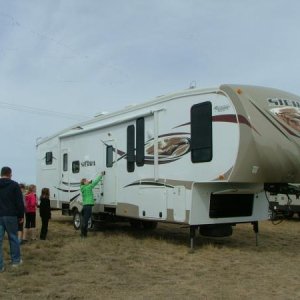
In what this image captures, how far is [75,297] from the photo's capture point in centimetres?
710

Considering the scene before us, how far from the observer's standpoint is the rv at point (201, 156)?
9898 millimetres

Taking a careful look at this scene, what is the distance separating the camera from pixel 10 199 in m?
8.95

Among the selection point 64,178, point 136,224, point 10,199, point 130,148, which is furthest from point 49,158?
point 10,199

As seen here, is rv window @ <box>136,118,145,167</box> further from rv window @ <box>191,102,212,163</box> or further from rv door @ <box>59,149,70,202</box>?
rv door @ <box>59,149,70,202</box>

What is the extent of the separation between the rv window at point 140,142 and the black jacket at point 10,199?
4.08 m

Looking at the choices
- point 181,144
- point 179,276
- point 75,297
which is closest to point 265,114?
point 181,144

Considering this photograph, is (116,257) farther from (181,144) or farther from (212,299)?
(212,299)

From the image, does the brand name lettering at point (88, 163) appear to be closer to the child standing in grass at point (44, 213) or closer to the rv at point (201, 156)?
the rv at point (201, 156)

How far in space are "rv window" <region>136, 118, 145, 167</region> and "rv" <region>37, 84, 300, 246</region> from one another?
2 cm

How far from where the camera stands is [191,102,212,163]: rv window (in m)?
10.4

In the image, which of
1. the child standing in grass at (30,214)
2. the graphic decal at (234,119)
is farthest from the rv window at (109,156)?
the graphic decal at (234,119)

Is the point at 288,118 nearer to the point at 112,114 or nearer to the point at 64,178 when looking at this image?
the point at 112,114

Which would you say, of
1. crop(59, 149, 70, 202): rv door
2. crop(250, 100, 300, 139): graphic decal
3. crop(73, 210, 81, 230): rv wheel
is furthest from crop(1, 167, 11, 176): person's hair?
crop(59, 149, 70, 202): rv door

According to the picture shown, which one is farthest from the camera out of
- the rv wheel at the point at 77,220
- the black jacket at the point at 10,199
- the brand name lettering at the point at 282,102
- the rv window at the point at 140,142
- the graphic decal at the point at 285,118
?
A: the rv wheel at the point at 77,220
